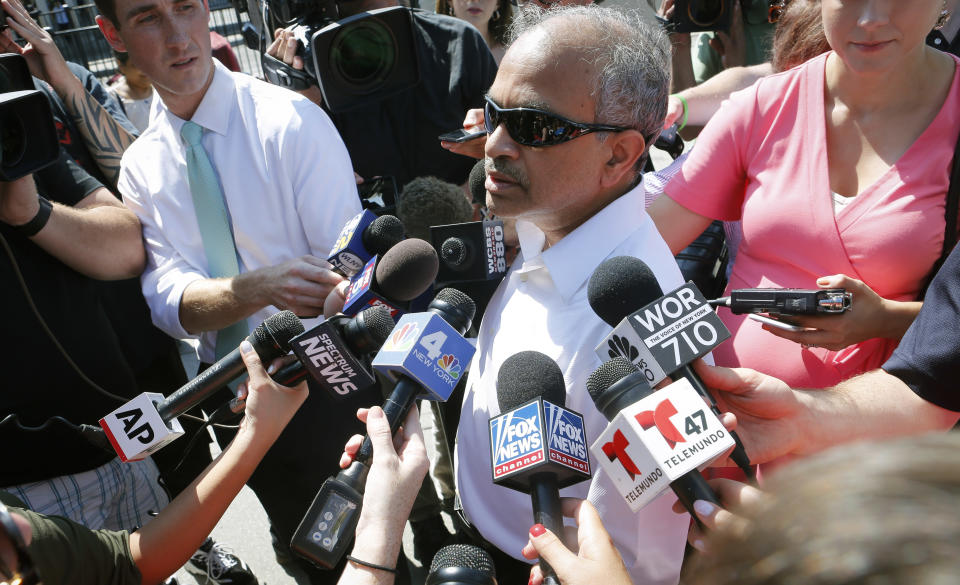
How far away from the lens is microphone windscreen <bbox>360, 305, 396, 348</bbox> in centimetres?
148

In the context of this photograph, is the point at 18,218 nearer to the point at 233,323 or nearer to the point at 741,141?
the point at 233,323

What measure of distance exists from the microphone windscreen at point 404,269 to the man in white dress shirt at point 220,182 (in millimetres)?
691

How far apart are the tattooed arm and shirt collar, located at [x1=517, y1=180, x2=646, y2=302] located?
1906 mm

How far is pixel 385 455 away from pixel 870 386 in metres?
1.10

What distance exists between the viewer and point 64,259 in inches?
80.7

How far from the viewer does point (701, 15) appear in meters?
3.51

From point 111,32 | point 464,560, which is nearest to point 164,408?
point 464,560

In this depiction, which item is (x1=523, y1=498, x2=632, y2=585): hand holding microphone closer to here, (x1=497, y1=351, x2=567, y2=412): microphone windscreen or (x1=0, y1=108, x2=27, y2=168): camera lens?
(x1=497, y1=351, x2=567, y2=412): microphone windscreen

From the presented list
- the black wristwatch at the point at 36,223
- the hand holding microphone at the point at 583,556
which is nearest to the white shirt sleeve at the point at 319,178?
the black wristwatch at the point at 36,223

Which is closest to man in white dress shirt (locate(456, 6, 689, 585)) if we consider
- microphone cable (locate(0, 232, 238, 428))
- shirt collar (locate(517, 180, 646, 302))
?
shirt collar (locate(517, 180, 646, 302))

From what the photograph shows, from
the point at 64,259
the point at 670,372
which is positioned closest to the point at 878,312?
the point at 670,372

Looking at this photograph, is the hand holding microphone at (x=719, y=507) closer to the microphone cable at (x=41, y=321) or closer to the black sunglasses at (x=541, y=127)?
the black sunglasses at (x=541, y=127)

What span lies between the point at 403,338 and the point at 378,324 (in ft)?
0.32

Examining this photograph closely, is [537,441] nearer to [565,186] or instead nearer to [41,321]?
[565,186]
